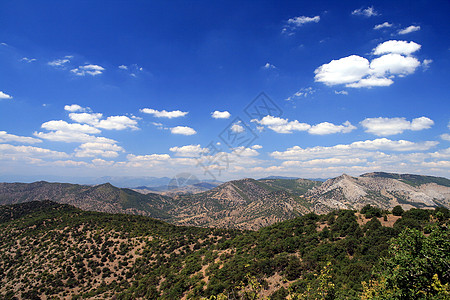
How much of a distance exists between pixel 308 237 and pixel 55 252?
206ft

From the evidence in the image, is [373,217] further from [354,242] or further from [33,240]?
[33,240]

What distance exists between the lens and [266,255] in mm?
34156

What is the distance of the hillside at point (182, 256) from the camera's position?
2642 centimetres

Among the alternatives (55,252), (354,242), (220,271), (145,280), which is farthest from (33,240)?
(354,242)

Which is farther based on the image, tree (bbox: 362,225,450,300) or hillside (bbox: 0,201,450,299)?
hillside (bbox: 0,201,450,299)

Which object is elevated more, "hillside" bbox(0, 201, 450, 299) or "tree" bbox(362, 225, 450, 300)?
Result: "tree" bbox(362, 225, 450, 300)

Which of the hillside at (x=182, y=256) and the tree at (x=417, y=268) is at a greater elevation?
the tree at (x=417, y=268)

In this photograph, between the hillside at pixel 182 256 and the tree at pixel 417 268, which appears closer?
the tree at pixel 417 268

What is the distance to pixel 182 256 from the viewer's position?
48.8 m

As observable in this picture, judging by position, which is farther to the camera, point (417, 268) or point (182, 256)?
point (182, 256)

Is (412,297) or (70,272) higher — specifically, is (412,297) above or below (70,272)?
above

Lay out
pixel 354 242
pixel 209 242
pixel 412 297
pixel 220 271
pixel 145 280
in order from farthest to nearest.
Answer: pixel 209 242 → pixel 145 280 → pixel 220 271 → pixel 354 242 → pixel 412 297

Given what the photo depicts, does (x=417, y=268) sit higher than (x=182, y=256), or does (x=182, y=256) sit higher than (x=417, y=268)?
(x=417, y=268)

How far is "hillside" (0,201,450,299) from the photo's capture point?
26422 mm
